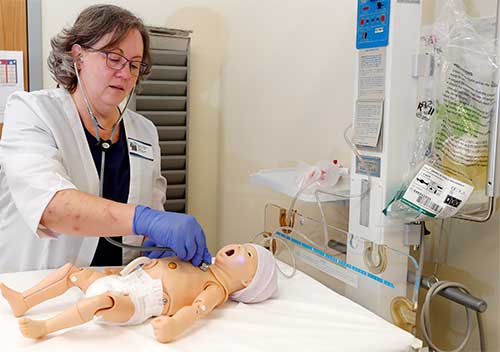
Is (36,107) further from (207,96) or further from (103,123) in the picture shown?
(207,96)

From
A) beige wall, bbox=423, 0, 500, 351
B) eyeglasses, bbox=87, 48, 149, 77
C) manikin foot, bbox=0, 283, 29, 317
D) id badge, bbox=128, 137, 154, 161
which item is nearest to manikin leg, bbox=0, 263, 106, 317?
manikin foot, bbox=0, 283, 29, 317

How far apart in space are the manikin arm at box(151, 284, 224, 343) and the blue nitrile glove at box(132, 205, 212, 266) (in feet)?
0.34

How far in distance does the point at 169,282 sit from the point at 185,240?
0.33ft

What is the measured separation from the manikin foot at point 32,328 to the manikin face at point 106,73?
2.44 feet

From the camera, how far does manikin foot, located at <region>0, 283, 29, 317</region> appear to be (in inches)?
43.3

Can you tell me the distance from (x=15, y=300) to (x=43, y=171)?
32cm

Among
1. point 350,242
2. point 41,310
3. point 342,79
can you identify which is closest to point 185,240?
point 41,310

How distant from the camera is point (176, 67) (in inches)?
91.9

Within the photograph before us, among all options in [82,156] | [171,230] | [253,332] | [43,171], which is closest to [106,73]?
[82,156]

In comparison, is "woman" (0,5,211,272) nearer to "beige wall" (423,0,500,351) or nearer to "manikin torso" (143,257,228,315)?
"manikin torso" (143,257,228,315)

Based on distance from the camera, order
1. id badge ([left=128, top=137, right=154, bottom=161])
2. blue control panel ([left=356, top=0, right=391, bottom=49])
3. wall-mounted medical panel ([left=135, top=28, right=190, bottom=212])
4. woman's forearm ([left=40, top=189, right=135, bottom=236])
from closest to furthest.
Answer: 1. woman's forearm ([left=40, top=189, right=135, bottom=236])
2. blue control panel ([left=356, top=0, right=391, bottom=49])
3. id badge ([left=128, top=137, right=154, bottom=161])
4. wall-mounted medical panel ([left=135, top=28, right=190, bottom=212])

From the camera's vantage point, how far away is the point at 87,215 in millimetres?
1186

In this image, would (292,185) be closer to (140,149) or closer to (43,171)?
(140,149)

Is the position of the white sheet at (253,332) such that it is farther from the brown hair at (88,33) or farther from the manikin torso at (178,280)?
the brown hair at (88,33)
